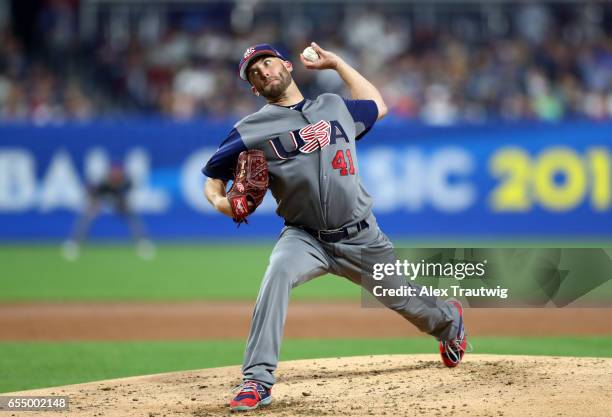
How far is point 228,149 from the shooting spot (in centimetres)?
535

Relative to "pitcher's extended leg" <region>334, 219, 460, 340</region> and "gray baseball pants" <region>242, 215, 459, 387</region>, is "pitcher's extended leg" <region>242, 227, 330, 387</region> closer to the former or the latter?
"gray baseball pants" <region>242, 215, 459, 387</region>

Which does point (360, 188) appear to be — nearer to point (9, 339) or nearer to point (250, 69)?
point (250, 69)

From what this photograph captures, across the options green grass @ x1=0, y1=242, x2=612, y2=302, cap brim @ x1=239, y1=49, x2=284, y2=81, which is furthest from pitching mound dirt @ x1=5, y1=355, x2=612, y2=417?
green grass @ x1=0, y1=242, x2=612, y2=302

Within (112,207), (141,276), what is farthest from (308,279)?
(112,207)

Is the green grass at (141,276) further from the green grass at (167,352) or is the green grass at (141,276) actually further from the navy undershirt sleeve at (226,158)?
the navy undershirt sleeve at (226,158)

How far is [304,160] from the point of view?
17.6 ft

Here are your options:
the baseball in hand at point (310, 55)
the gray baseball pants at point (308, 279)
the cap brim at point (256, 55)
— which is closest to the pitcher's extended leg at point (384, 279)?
the gray baseball pants at point (308, 279)

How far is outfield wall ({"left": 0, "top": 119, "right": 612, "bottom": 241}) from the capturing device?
1620cm

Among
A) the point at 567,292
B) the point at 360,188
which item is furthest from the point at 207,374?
the point at 567,292

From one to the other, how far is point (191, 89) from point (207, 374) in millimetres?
12384

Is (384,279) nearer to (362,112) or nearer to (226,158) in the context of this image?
(362,112)

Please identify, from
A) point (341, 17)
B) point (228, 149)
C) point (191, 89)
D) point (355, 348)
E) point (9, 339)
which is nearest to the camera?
point (228, 149)

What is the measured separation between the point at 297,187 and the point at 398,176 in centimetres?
1123

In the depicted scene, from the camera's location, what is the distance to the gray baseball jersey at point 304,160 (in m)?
5.37
